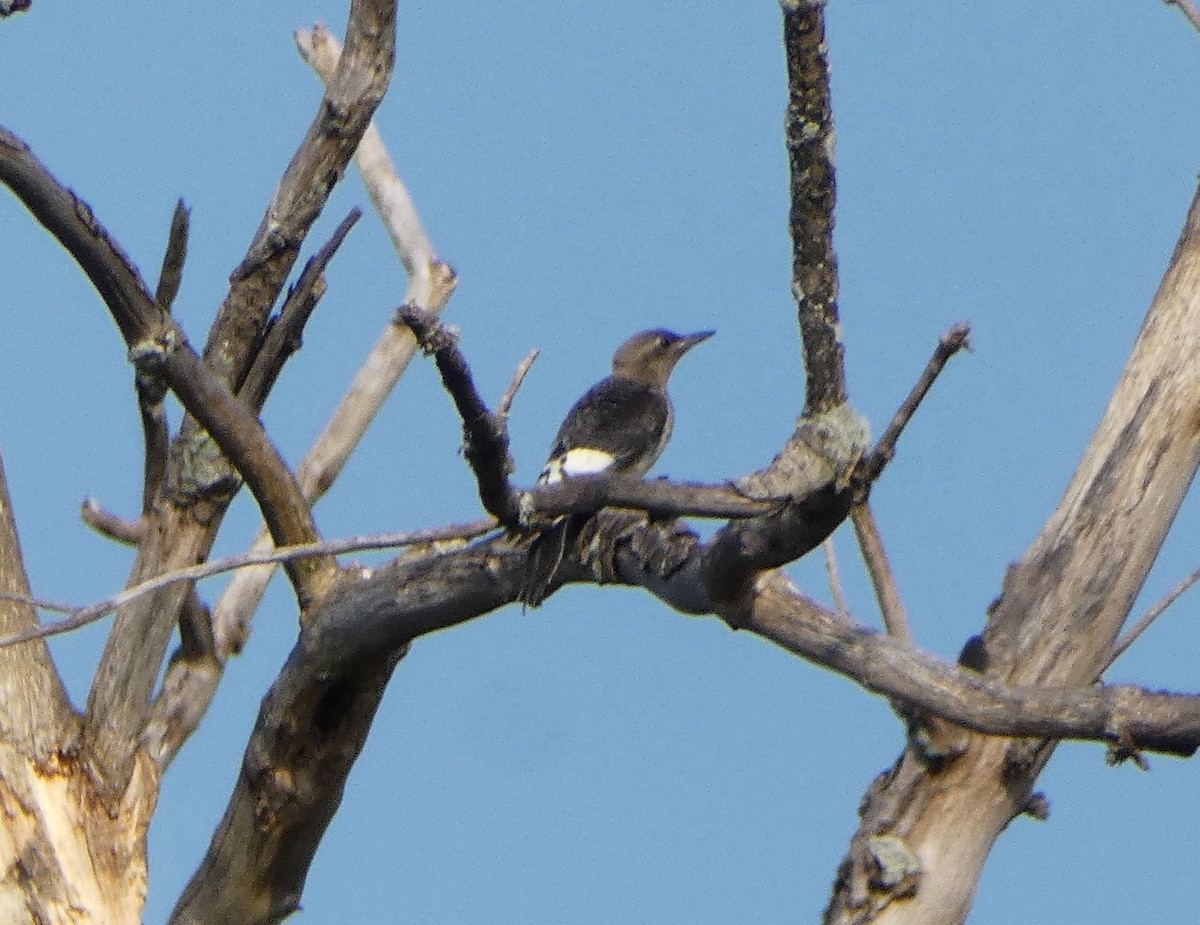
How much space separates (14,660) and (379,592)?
1.08 m

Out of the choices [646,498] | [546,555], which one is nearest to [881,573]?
[546,555]

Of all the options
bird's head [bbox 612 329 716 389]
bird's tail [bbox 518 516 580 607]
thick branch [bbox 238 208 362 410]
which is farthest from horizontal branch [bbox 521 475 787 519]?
bird's head [bbox 612 329 716 389]

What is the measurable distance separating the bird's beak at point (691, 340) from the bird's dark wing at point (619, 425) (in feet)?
3.37

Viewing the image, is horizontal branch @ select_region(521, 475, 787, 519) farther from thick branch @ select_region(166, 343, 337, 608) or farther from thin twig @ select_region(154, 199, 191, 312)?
thin twig @ select_region(154, 199, 191, 312)

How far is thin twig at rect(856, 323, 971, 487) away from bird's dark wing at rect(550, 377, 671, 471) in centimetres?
417

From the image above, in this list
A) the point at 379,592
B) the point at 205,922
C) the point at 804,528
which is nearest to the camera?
the point at 804,528

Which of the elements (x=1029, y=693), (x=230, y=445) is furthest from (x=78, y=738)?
(x=1029, y=693)

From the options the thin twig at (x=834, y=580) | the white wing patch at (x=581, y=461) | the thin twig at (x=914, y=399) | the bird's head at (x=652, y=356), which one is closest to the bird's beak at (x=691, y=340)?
the bird's head at (x=652, y=356)

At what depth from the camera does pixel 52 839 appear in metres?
4.62

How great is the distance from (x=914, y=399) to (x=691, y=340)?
627 centimetres

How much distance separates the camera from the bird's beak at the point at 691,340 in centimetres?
896

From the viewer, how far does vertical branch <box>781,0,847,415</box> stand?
9.12 ft

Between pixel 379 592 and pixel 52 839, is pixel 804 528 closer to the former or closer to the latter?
pixel 379 592

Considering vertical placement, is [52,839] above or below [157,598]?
below
